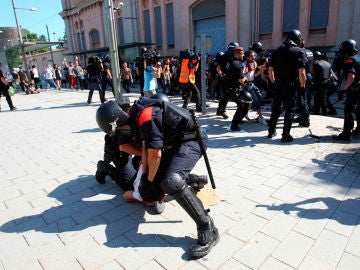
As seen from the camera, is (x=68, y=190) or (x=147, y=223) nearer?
(x=147, y=223)

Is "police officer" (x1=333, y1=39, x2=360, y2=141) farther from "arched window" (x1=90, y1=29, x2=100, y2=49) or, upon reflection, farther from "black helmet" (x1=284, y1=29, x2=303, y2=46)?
"arched window" (x1=90, y1=29, x2=100, y2=49)

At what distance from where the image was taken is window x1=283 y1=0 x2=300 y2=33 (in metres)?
13.2

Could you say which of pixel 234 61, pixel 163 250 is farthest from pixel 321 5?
pixel 163 250

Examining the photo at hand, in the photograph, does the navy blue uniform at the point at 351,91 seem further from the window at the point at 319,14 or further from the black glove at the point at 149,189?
the window at the point at 319,14

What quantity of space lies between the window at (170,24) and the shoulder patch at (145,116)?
19.3m

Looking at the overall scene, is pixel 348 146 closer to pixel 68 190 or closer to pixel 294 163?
pixel 294 163

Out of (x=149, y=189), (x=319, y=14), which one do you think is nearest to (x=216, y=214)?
(x=149, y=189)

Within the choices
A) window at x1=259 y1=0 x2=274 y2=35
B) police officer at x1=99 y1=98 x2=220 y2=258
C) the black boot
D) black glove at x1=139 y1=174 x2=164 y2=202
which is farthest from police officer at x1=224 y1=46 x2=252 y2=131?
window at x1=259 y1=0 x2=274 y2=35

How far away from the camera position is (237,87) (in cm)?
625

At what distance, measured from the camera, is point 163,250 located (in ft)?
7.89

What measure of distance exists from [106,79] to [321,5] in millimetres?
10012

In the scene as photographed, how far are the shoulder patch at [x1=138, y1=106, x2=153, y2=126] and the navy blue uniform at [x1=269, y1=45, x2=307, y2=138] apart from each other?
11.2ft

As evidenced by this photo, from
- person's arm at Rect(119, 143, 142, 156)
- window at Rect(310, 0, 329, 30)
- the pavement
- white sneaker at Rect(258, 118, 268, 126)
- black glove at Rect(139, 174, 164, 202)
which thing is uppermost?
window at Rect(310, 0, 329, 30)

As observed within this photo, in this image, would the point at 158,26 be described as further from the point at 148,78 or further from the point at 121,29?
the point at 148,78
